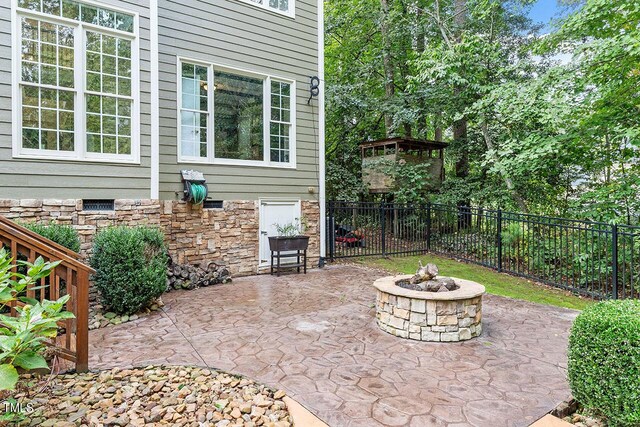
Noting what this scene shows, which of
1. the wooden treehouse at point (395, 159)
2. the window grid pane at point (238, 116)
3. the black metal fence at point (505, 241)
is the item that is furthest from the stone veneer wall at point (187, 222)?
the wooden treehouse at point (395, 159)

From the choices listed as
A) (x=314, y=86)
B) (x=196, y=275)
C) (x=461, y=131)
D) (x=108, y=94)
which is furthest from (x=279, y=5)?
(x=461, y=131)

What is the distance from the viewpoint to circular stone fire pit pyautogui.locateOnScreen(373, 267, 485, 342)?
3.86m

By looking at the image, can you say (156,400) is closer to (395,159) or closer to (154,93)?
(154,93)

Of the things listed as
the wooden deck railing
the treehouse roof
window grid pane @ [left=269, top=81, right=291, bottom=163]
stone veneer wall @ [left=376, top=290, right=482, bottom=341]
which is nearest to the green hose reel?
window grid pane @ [left=269, top=81, right=291, bottom=163]

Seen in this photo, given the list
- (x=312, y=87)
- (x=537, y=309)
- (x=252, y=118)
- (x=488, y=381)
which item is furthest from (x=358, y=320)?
(x=312, y=87)

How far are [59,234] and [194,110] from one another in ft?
10.8

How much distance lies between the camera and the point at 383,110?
1194 cm

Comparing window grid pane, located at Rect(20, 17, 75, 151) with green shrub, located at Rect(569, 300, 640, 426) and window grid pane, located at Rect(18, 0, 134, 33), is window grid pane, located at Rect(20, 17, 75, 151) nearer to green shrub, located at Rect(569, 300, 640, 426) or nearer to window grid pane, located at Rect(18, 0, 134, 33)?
window grid pane, located at Rect(18, 0, 134, 33)

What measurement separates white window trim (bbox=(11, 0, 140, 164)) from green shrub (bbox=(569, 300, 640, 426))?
594 centimetres

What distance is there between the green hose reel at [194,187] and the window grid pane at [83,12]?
7.96 ft

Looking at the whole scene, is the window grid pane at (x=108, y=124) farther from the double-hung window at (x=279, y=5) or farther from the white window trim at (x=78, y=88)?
the double-hung window at (x=279, y=5)

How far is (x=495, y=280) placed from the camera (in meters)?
7.45

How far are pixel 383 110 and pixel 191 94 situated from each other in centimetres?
713

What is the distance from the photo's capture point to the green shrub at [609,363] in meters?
2.21
